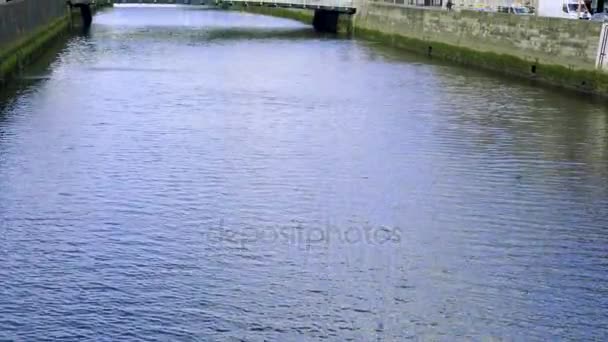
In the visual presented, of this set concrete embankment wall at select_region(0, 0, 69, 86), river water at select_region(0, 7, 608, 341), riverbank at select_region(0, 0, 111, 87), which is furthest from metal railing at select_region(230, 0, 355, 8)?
river water at select_region(0, 7, 608, 341)

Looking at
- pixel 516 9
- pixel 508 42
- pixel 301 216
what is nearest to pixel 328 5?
pixel 516 9

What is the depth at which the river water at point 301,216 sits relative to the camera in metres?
9.13

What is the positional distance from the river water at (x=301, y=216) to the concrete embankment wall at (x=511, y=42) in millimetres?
1254

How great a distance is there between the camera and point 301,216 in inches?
495

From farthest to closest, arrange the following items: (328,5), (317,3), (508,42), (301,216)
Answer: (317,3)
(328,5)
(508,42)
(301,216)

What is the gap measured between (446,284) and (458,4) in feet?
124

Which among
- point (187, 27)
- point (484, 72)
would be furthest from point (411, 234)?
point (187, 27)

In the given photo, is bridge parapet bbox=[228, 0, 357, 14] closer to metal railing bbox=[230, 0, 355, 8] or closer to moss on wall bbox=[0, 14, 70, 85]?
metal railing bbox=[230, 0, 355, 8]

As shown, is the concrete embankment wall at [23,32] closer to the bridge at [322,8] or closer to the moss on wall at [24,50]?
the moss on wall at [24,50]

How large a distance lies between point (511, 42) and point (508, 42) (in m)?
0.27

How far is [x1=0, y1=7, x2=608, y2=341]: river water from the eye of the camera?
9.13 metres

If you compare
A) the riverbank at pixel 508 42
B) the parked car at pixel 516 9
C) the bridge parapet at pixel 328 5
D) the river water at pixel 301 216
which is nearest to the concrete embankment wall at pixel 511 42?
the riverbank at pixel 508 42

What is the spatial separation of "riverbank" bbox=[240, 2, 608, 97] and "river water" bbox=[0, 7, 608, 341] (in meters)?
1.31

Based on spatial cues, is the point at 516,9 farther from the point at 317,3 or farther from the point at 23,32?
the point at 23,32
